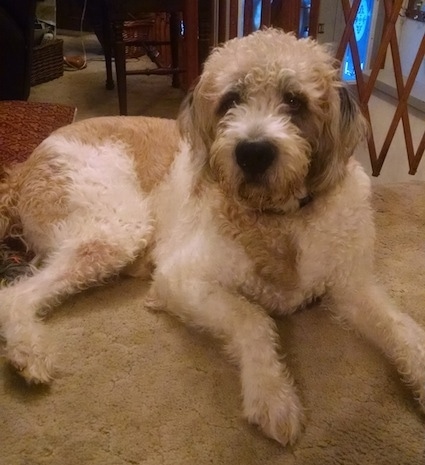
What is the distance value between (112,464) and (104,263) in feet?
2.34

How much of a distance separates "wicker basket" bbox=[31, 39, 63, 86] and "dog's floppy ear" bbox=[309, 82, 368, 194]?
3808mm

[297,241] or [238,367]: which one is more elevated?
[297,241]

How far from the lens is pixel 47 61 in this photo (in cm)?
486

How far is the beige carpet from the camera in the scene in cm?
134

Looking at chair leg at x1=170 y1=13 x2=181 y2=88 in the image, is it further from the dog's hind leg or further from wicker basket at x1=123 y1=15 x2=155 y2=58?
the dog's hind leg

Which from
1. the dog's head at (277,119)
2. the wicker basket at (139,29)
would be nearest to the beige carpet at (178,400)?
the dog's head at (277,119)

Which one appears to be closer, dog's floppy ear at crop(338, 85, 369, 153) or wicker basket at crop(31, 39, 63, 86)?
dog's floppy ear at crop(338, 85, 369, 153)

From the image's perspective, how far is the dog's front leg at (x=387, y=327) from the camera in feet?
4.89

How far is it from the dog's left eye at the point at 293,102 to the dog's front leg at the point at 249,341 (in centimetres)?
58

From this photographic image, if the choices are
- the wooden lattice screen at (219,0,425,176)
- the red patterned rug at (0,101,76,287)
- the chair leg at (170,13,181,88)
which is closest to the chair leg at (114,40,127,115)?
the red patterned rug at (0,101,76,287)

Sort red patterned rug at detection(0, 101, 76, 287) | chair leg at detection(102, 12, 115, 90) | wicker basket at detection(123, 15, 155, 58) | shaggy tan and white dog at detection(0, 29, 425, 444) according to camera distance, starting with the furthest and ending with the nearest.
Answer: wicker basket at detection(123, 15, 155, 58) → chair leg at detection(102, 12, 115, 90) → red patterned rug at detection(0, 101, 76, 287) → shaggy tan and white dog at detection(0, 29, 425, 444)

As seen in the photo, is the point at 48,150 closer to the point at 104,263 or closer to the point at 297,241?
the point at 104,263

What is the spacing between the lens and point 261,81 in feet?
4.83

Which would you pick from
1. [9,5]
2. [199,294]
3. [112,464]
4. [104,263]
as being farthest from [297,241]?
[9,5]
